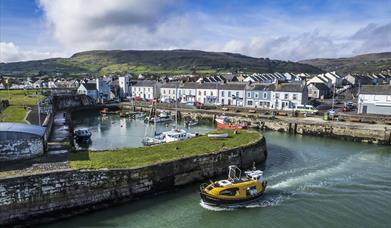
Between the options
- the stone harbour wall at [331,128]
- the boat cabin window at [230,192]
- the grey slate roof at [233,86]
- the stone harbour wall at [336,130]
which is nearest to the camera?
the boat cabin window at [230,192]

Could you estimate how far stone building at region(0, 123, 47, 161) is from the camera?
20.6 m

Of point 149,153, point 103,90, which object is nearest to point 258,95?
point 149,153

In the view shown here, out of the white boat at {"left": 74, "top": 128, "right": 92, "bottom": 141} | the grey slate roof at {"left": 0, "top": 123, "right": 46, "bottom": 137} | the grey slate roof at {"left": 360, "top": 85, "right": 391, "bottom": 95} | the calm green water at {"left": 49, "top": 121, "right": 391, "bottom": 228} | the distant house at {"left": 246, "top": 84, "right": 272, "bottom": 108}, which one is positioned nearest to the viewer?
the calm green water at {"left": 49, "top": 121, "right": 391, "bottom": 228}

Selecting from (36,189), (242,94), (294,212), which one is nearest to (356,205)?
(294,212)

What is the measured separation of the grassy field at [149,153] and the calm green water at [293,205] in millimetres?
2776

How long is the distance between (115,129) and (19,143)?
27731 mm

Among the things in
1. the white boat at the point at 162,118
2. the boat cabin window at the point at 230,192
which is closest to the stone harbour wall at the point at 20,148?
the boat cabin window at the point at 230,192

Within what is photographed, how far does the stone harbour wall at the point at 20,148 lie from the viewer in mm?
20547

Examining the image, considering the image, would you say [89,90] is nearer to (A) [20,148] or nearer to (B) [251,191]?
(A) [20,148]

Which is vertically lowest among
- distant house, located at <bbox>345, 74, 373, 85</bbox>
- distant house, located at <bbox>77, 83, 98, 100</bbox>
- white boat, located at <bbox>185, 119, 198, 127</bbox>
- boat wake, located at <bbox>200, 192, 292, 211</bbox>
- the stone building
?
boat wake, located at <bbox>200, 192, 292, 211</bbox>

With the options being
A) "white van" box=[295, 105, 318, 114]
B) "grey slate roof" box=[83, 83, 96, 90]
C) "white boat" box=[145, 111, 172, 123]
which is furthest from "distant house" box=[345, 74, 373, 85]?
"grey slate roof" box=[83, 83, 96, 90]

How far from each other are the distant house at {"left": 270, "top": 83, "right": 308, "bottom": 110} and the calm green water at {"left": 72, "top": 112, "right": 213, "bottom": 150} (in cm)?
1790

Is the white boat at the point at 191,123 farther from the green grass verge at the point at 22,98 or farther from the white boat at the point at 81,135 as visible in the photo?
the green grass verge at the point at 22,98

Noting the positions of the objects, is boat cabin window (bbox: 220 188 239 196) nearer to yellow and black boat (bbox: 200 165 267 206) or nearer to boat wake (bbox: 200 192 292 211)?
yellow and black boat (bbox: 200 165 267 206)
